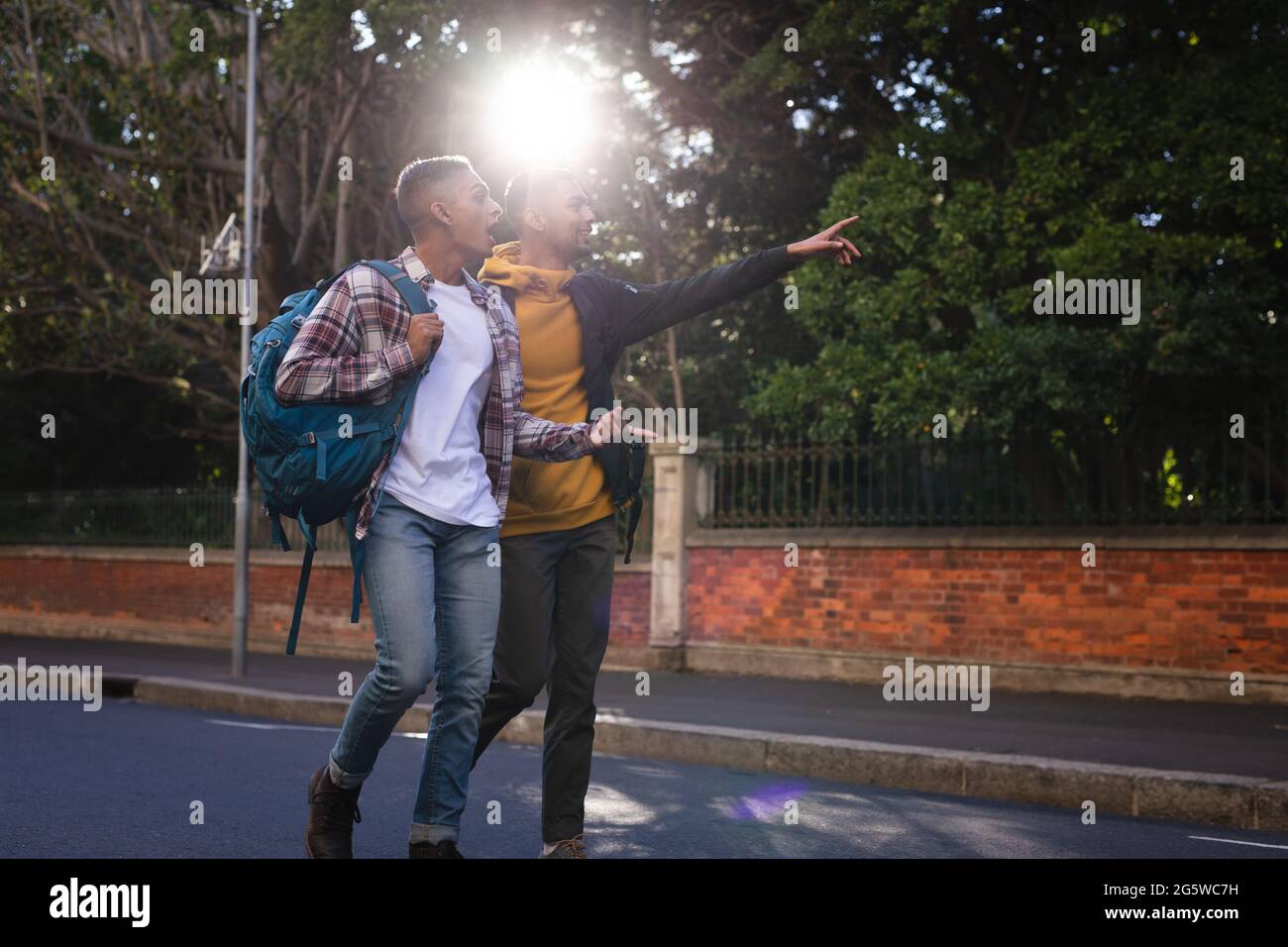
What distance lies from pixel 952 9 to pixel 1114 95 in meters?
1.94

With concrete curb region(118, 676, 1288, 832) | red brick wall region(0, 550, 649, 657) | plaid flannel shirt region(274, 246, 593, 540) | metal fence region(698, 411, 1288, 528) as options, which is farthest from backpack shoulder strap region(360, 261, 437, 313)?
red brick wall region(0, 550, 649, 657)

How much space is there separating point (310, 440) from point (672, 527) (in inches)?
398

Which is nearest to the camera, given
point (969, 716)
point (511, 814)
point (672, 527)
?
point (511, 814)

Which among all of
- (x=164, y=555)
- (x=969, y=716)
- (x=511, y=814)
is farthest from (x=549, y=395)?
(x=164, y=555)

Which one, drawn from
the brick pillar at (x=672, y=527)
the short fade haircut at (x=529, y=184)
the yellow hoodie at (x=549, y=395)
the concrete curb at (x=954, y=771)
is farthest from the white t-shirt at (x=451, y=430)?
the brick pillar at (x=672, y=527)

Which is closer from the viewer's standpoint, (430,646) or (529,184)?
(430,646)

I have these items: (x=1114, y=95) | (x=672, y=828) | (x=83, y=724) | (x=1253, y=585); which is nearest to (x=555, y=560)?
(x=672, y=828)

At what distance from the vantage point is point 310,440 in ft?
13.2

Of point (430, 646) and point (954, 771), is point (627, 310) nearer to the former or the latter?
point (430, 646)

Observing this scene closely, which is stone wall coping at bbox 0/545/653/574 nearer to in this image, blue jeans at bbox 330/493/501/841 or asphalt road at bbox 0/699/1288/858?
asphalt road at bbox 0/699/1288/858

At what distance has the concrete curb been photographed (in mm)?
6617

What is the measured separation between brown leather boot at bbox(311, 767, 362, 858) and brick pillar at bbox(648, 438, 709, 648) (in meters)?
9.59
